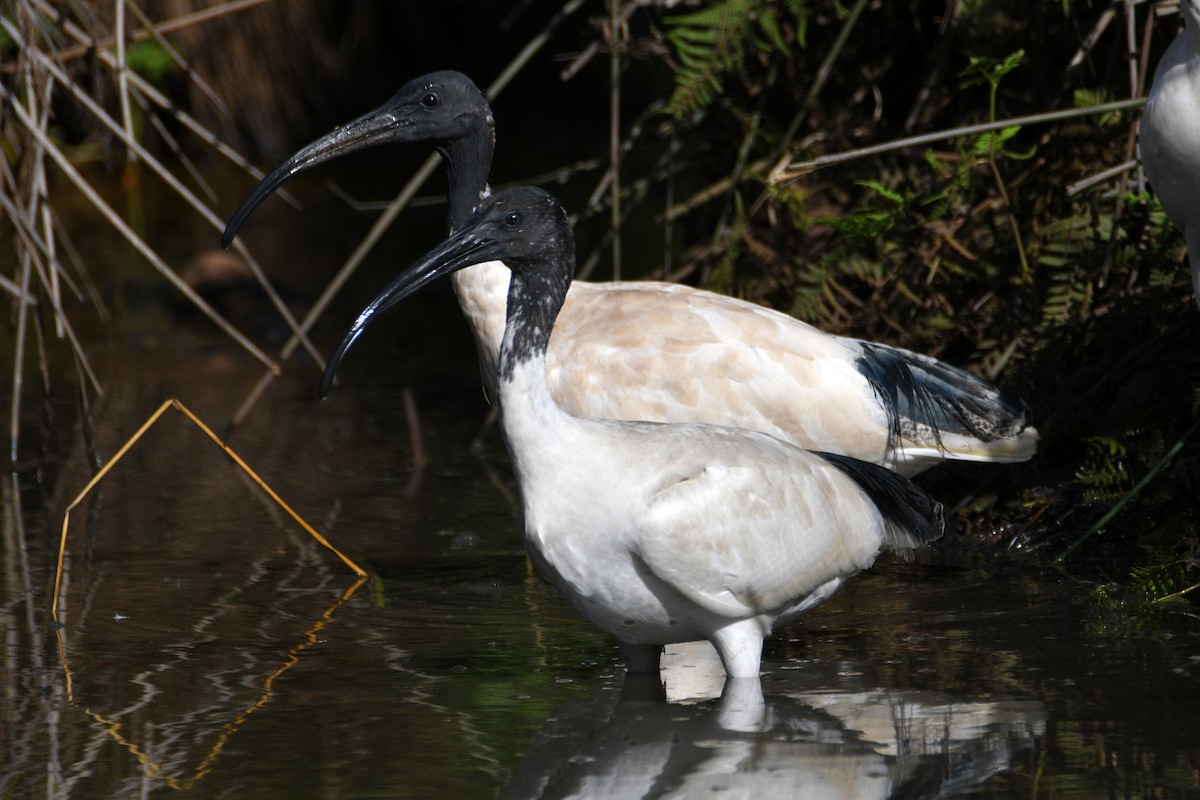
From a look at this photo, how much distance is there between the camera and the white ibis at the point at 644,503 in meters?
4.61

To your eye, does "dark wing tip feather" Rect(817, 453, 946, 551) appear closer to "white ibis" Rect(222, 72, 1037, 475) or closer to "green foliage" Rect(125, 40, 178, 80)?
"white ibis" Rect(222, 72, 1037, 475)

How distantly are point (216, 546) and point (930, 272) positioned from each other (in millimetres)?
3113

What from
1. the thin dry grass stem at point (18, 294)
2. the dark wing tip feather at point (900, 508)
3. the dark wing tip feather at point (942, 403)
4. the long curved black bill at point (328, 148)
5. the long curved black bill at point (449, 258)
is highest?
the long curved black bill at point (328, 148)

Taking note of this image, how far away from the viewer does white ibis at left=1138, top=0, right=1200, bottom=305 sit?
17.1 ft

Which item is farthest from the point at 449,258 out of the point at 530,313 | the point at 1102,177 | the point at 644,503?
the point at 1102,177

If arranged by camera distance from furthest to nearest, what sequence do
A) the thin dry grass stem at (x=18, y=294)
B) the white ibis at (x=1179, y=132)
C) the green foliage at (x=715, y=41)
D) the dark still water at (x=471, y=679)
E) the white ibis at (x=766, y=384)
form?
the green foliage at (x=715, y=41), the thin dry grass stem at (x=18, y=294), the white ibis at (x=766, y=384), the white ibis at (x=1179, y=132), the dark still water at (x=471, y=679)

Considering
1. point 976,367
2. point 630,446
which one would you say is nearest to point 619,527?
point 630,446

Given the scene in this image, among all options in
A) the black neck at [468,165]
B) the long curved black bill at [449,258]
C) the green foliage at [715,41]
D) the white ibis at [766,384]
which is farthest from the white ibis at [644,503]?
the green foliage at [715,41]

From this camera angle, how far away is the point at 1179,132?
5.25m

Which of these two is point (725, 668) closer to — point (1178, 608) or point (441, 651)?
point (441, 651)

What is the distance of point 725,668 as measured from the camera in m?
4.95

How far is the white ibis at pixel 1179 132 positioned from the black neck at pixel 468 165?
2381 millimetres

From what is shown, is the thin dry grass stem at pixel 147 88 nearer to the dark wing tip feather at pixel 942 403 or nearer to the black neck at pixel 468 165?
the black neck at pixel 468 165

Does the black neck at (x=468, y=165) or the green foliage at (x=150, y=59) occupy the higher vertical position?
the green foliage at (x=150, y=59)
